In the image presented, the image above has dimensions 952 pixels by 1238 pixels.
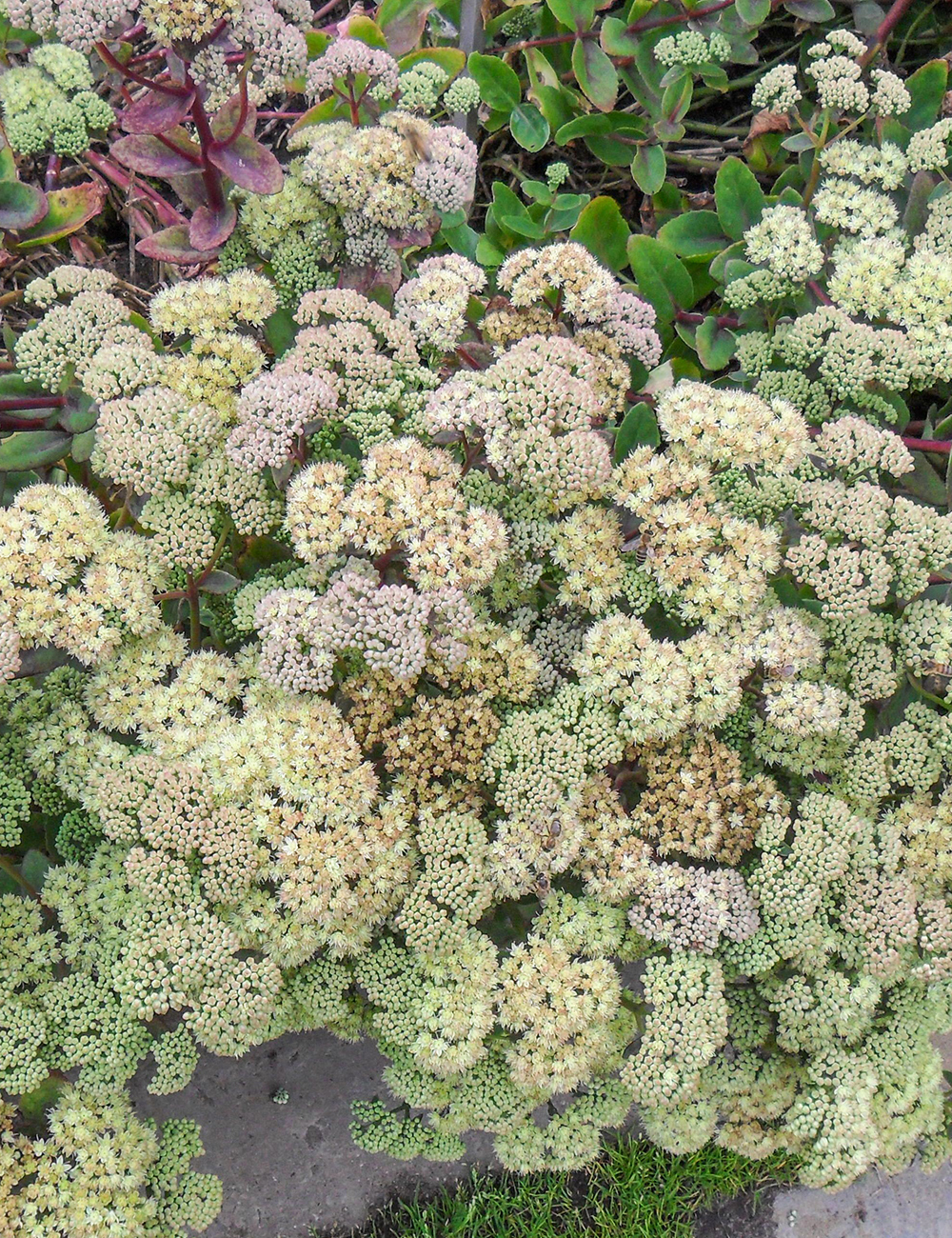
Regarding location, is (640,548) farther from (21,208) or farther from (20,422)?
(21,208)

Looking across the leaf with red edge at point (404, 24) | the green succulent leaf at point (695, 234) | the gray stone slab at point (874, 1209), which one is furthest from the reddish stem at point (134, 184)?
the gray stone slab at point (874, 1209)

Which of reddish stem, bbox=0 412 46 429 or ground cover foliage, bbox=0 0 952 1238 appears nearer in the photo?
ground cover foliage, bbox=0 0 952 1238

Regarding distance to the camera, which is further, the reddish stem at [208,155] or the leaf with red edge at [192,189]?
the leaf with red edge at [192,189]

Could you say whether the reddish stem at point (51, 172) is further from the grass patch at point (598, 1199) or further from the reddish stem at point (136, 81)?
the grass patch at point (598, 1199)

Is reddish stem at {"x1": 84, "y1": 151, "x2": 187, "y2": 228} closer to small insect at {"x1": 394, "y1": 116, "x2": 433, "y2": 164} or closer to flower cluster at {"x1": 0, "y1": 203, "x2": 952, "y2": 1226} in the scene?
flower cluster at {"x1": 0, "y1": 203, "x2": 952, "y2": 1226}

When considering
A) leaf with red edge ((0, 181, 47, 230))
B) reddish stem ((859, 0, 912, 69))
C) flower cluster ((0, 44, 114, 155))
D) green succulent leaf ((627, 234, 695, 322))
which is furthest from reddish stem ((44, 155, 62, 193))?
reddish stem ((859, 0, 912, 69))

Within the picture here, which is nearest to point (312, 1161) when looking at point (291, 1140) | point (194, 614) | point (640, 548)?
point (291, 1140)

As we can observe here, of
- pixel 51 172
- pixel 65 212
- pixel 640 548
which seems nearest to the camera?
pixel 640 548
